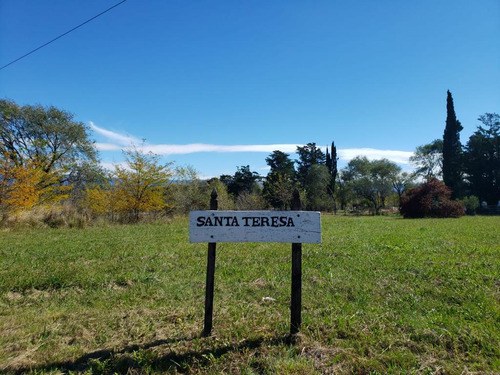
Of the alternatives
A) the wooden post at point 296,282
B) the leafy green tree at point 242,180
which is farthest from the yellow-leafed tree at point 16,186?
the leafy green tree at point 242,180

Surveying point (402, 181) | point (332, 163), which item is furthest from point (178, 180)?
point (402, 181)

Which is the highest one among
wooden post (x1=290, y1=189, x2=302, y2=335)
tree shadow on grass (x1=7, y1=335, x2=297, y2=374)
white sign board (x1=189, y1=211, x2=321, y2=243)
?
white sign board (x1=189, y1=211, x2=321, y2=243)

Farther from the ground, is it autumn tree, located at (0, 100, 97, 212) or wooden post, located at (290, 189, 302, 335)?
autumn tree, located at (0, 100, 97, 212)

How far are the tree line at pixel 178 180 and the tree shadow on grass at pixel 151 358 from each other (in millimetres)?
1667

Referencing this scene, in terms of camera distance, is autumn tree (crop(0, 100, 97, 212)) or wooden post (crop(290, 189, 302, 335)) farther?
autumn tree (crop(0, 100, 97, 212))

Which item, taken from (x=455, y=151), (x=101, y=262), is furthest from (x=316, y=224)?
(x=455, y=151)

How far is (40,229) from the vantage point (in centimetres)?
1177

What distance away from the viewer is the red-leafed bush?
24719mm

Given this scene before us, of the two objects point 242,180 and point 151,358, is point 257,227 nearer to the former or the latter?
point 151,358

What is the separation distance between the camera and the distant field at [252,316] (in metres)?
2.47

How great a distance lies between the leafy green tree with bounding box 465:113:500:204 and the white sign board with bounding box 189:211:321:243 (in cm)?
4517

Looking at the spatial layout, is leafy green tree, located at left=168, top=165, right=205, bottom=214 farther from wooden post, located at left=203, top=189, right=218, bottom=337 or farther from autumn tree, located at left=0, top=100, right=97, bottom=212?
wooden post, located at left=203, top=189, right=218, bottom=337

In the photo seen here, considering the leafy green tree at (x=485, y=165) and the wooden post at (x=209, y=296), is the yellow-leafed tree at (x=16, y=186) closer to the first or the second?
the wooden post at (x=209, y=296)

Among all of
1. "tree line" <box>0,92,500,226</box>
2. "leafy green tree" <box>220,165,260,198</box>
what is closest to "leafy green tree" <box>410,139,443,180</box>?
"tree line" <box>0,92,500,226</box>
